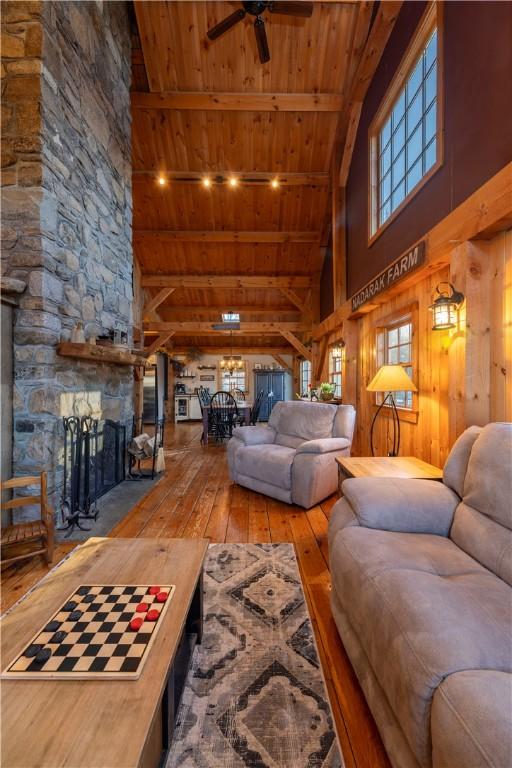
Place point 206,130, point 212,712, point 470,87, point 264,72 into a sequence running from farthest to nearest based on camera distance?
1. point 206,130
2. point 264,72
3. point 470,87
4. point 212,712

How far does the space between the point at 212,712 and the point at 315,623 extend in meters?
0.63

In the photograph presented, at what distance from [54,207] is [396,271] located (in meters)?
2.84

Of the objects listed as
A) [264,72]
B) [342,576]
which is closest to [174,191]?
[264,72]

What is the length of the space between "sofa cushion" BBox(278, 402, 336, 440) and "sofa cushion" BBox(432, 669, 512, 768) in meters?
2.64

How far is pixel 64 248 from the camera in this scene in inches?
104

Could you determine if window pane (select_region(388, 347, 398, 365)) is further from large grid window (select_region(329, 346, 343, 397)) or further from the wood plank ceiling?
the wood plank ceiling

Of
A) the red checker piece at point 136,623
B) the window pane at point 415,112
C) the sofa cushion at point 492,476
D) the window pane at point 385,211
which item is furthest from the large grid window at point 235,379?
the red checker piece at point 136,623

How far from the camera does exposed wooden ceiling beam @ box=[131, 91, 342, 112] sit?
460cm

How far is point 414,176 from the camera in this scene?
3146 mm

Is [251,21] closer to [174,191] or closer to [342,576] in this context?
[174,191]

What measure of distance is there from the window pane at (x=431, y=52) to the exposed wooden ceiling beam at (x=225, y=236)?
380 cm

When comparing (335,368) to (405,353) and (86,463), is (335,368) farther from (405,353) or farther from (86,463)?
(86,463)

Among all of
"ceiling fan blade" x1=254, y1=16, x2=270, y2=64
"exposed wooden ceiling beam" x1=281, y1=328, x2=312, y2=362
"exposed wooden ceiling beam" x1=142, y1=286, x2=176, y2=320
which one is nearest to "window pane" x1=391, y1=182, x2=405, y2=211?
"ceiling fan blade" x1=254, y1=16, x2=270, y2=64

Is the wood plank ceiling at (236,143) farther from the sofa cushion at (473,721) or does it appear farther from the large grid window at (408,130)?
the sofa cushion at (473,721)
